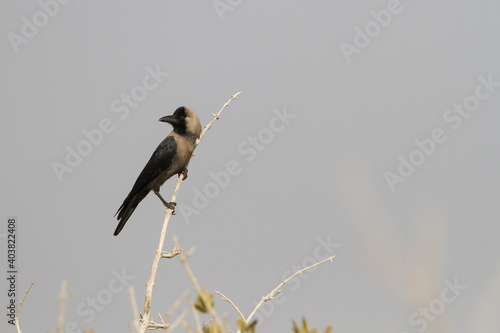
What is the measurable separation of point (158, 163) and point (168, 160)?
157mm

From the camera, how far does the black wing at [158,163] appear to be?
705cm

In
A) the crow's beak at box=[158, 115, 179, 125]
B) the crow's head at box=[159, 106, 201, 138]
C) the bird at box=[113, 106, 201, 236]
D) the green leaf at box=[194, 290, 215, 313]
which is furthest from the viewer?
the crow's beak at box=[158, 115, 179, 125]

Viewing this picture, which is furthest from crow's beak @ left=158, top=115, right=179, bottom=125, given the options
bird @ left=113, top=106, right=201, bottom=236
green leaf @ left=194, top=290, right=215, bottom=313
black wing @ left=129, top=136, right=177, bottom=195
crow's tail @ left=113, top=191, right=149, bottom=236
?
green leaf @ left=194, top=290, right=215, bottom=313

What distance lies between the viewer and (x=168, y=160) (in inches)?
277

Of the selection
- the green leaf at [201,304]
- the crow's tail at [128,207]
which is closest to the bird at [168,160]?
the crow's tail at [128,207]

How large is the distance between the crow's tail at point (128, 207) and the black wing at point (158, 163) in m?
0.09

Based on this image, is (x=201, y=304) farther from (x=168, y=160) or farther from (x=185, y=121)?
(x=185, y=121)

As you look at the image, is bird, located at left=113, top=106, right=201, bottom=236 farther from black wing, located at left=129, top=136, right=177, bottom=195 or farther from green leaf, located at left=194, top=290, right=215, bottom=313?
green leaf, located at left=194, top=290, right=215, bottom=313

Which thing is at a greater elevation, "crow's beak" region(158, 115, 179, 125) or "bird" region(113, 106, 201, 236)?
"crow's beak" region(158, 115, 179, 125)

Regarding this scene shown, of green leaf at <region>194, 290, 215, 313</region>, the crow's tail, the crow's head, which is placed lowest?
green leaf at <region>194, 290, 215, 313</region>

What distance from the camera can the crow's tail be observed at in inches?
281

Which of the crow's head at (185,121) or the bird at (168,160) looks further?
the crow's head at (185,121)

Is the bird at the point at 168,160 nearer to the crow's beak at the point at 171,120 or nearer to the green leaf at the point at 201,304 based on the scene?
the crow's beak at the point at 171,120

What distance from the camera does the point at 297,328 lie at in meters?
1.64
